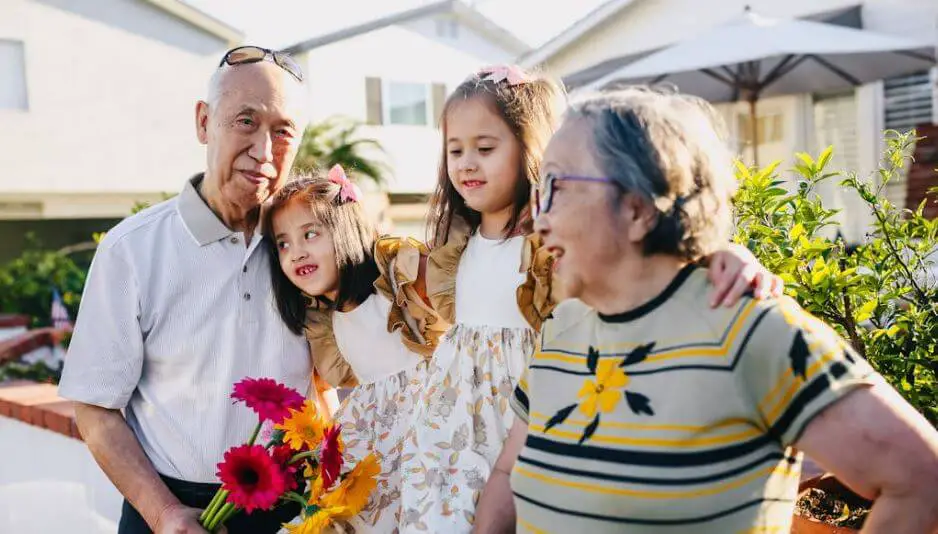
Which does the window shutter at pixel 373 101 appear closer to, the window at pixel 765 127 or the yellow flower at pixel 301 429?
the window at pixel 765 127

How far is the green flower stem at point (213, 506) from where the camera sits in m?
2.47

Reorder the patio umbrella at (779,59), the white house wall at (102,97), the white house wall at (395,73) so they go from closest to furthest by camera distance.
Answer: the patio umbrella at (779,59)
the white house wall at (102,97)
the white house wall at (395,73)

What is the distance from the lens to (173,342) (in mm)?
2756

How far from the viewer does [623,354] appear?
64.8 inches

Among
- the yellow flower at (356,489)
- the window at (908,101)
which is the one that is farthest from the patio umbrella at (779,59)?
the yellow flower at (356,489)

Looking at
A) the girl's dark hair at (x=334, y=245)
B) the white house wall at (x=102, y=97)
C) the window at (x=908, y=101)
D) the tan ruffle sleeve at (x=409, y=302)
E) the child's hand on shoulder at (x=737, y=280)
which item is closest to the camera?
the child's hand on shoulder at (x=737, y=280)

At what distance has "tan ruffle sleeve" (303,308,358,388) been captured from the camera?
2.98 m

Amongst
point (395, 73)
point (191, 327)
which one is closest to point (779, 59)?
point (191, 327)

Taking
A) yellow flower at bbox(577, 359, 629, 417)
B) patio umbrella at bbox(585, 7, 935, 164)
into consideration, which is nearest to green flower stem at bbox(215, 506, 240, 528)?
yellow flower at bbox(577, 359, 629, 417)

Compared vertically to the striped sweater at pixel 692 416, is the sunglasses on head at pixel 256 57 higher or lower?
higher

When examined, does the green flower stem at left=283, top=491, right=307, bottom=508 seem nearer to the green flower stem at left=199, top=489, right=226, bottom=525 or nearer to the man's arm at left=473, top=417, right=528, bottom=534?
the green flower stem at left=199, top=489, right=226, bottom=525

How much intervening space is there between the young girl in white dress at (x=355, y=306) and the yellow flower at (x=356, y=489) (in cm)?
19

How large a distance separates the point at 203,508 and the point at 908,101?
33.3ft

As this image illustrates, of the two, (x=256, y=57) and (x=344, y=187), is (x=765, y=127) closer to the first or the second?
(x=344, y=187)
